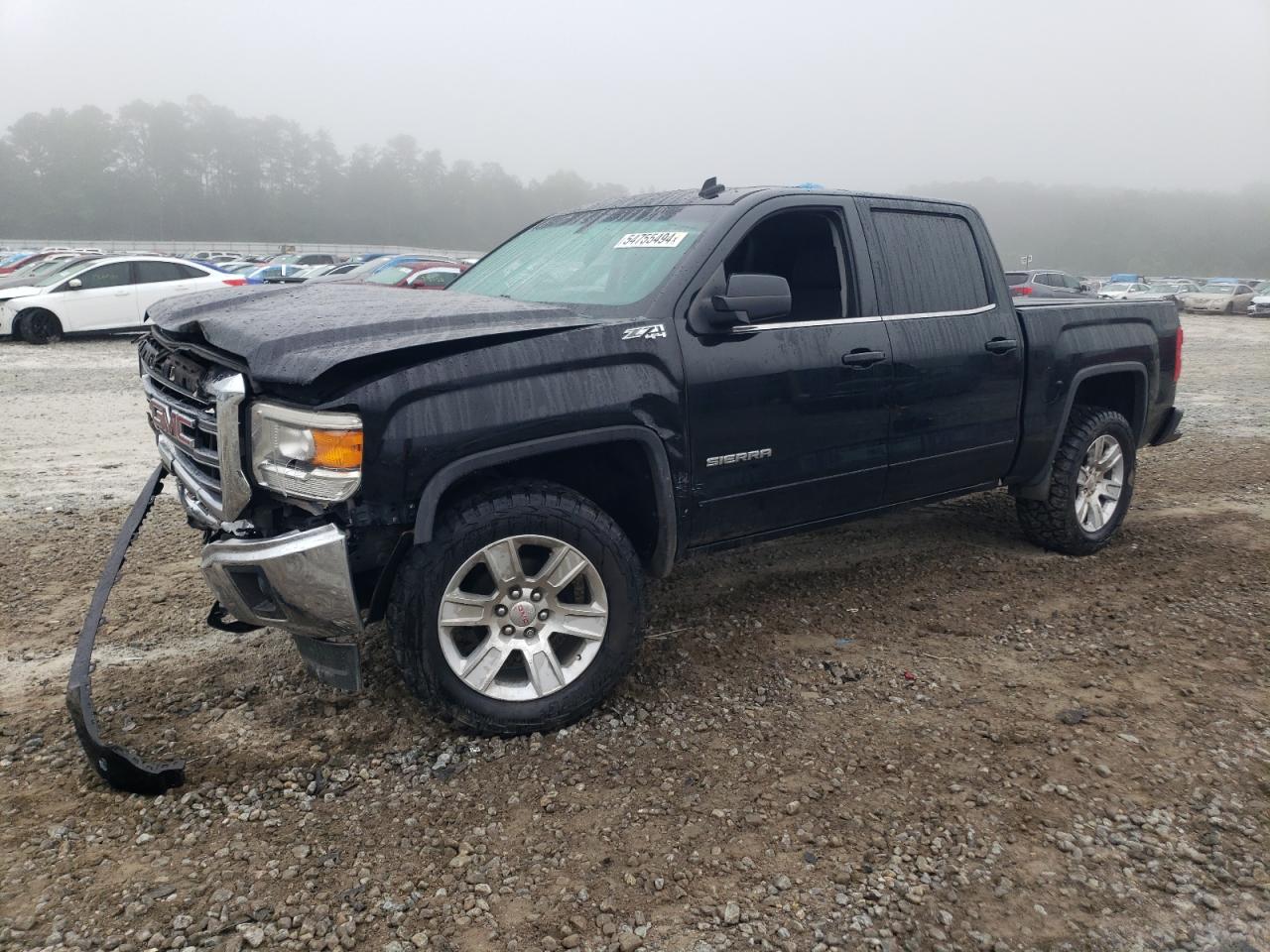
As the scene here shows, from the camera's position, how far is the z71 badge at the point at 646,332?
134 inches

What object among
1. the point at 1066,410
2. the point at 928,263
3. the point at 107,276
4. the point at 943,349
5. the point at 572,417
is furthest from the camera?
the point at 107,276

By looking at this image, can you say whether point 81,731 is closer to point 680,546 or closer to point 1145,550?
point 680,546

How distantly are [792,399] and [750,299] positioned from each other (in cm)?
51

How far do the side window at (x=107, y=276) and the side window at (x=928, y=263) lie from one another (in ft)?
49.1

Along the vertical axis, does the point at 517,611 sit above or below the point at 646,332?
below

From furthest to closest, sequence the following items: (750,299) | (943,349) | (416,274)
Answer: (416,274), (943,349), (750,299)

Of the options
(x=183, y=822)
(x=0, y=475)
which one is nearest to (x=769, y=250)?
(x=183, y=822)

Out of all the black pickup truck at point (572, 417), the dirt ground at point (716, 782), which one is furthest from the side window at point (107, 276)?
the black pickup truck at point (572, 417)

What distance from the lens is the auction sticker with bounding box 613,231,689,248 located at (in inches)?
151

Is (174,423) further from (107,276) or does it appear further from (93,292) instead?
(107,276)

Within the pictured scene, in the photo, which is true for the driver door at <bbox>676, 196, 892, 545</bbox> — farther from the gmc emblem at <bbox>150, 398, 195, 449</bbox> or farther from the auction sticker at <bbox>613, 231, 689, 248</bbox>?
the gmc emblem at <bbox>150, 398, 195, 449</bbox>

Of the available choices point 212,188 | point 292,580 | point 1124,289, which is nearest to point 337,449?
point 292,580

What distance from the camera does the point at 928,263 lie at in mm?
4539

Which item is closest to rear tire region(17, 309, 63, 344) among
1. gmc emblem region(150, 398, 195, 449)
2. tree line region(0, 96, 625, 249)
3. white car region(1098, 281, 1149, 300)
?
gmc emblem region(150, 398, 195, 449)
